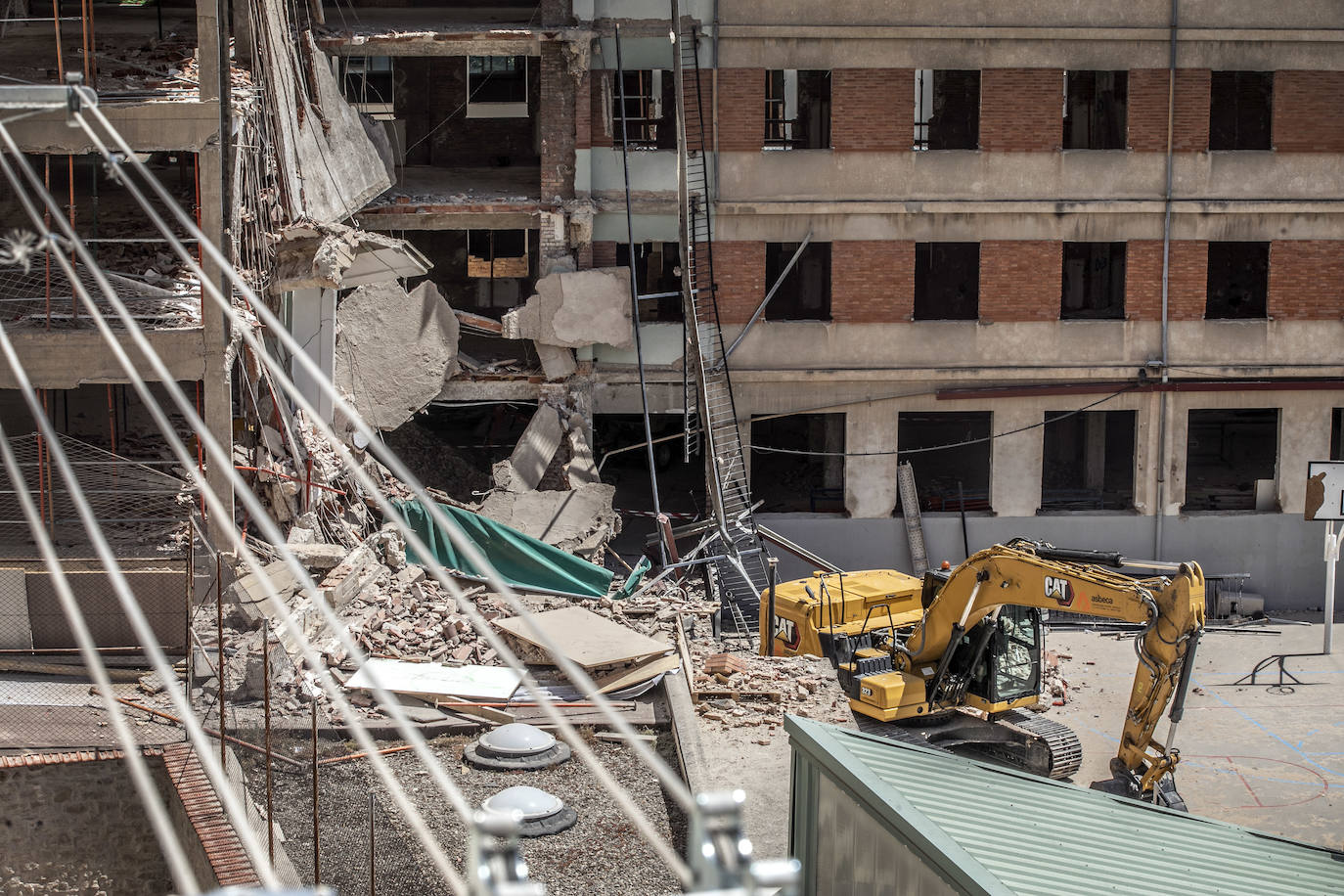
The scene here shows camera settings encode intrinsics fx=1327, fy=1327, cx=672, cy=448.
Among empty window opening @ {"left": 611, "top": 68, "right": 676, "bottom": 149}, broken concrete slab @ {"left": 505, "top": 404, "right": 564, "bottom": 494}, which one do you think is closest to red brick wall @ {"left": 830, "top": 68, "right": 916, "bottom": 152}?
empty window opening @ {"left": 611, "top": 68, "right": 676, "bottom": 149}

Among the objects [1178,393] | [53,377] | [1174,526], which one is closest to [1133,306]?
[1178,393]

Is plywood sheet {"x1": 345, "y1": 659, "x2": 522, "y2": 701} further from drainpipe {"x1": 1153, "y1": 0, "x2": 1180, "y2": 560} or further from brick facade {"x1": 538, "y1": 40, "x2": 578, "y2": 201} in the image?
drainpipe {"x1": 1153, "y1": 0, "x2": 1180, "y2": 560}

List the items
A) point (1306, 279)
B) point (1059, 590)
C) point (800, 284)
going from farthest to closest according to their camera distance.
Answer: point (800, 284) < point (1306, 279) < point (1059, 590)

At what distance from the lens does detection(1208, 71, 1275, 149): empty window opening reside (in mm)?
24641

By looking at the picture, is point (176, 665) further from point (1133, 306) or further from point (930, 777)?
point (1133, 306)

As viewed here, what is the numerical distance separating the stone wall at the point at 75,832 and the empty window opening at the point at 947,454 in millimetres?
16497

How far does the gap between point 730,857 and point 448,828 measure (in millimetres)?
10660

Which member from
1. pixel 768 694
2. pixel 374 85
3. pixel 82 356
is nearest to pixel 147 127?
pixel 82 356

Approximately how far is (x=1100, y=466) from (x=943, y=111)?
26.0 feet

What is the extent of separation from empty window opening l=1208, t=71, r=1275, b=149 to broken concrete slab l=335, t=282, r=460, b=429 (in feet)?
47.9

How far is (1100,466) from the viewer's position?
27266 millimetres

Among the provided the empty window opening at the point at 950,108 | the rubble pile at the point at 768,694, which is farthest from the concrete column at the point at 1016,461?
the rubble pile at the point at 768,694

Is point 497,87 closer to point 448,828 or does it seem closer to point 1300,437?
point 1300,437

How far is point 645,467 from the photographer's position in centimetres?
2977
